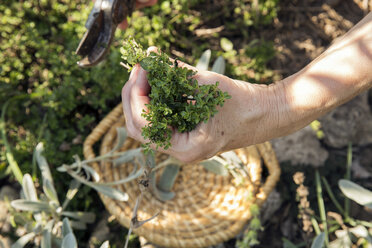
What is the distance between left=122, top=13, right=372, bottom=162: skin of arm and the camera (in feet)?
3.18

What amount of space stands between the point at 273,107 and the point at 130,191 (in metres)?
1.02

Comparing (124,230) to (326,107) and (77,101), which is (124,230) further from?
(326,107)

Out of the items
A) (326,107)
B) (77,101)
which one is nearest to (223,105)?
(326,107)

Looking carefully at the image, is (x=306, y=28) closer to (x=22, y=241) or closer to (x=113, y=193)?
(x=113, y=193)

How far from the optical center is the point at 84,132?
1952mm

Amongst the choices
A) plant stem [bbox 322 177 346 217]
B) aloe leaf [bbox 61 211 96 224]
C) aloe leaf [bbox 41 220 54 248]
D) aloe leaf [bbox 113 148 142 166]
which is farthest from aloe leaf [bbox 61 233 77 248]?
plant stem [bbox 322 177 346 217]

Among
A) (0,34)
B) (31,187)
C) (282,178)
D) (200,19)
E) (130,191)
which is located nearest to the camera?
(31,187)

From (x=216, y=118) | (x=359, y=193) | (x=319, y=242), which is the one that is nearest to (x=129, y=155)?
(x=216, y=118)

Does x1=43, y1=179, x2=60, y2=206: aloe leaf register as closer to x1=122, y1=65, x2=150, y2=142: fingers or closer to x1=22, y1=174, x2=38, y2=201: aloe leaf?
x1=22, y1=174, x2=38, y2=201: aloe leaf

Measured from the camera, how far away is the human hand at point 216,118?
0.96 metres

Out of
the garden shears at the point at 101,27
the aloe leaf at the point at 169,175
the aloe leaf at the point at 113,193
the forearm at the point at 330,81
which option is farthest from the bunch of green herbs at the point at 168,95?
the aloe leaf at the point at 169,175

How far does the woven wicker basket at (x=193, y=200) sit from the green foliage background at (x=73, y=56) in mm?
188

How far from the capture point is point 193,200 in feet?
5.92

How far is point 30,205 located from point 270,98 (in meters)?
1.15
